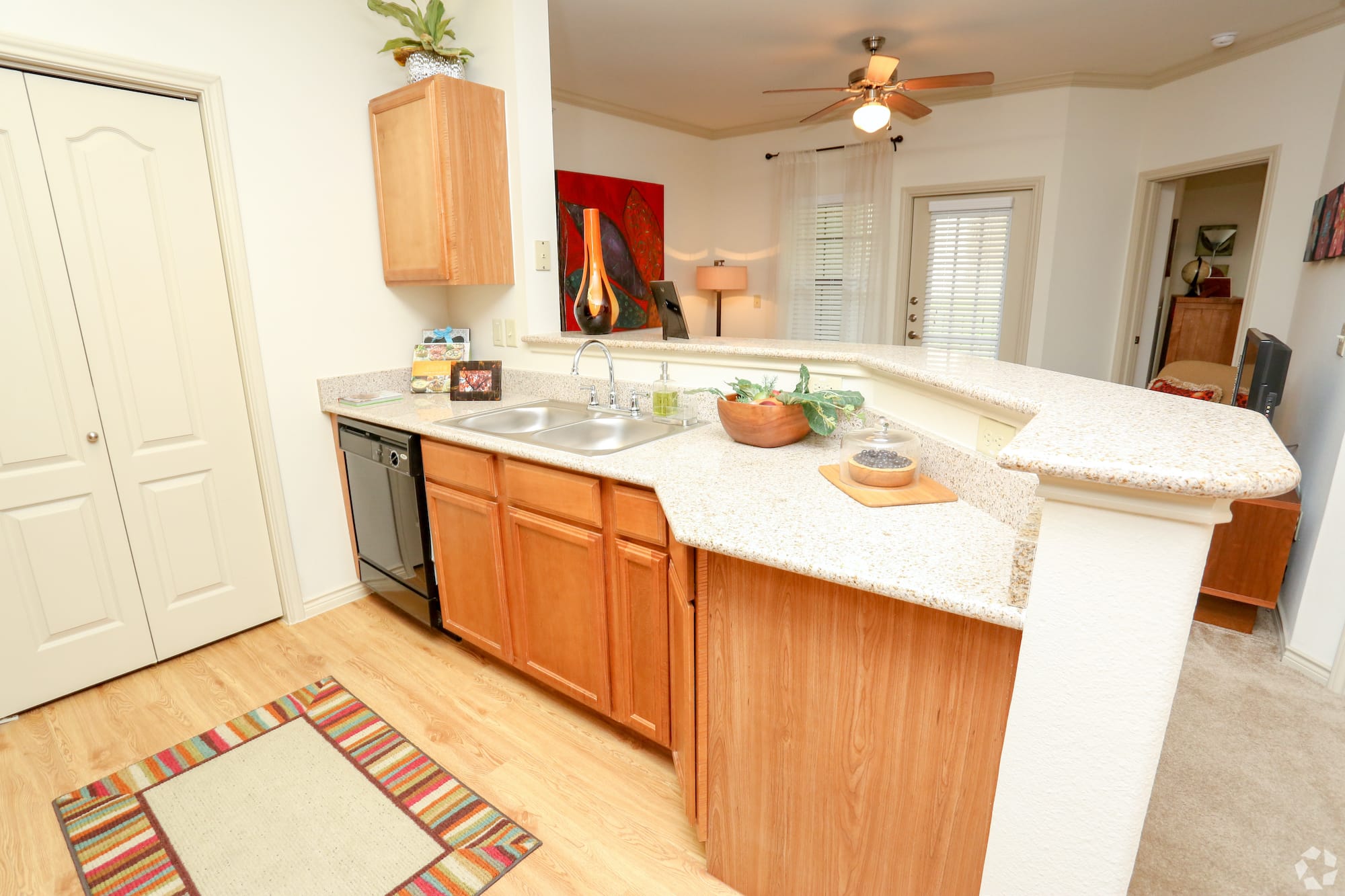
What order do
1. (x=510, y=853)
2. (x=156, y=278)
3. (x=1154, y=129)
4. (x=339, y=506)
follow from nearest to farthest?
(x=510, y=853) → (x=156, y=278) → (x=339, y=506) → (x=1154, y=129)

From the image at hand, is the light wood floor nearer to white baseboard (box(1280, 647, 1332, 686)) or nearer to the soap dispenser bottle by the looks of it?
the soap dispenser bottle

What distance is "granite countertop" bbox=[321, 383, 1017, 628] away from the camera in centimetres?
99

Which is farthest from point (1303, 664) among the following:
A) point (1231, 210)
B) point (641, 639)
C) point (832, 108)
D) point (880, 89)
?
point (1231, 210)

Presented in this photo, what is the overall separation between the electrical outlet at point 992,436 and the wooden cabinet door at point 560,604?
987 mm

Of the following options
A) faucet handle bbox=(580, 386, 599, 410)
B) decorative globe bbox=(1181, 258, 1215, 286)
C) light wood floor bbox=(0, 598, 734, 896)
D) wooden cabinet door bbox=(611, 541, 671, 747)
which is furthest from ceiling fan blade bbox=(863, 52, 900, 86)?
decorative globe bbox=(1181, 258, 1215, 286)

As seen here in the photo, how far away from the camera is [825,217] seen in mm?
4984

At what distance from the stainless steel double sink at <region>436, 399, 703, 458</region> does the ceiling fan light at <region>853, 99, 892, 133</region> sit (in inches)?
92.0

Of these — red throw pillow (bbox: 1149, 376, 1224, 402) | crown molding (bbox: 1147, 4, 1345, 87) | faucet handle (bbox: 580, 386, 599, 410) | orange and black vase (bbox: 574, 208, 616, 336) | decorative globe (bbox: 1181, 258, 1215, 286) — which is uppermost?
crown molding (bbox: 1147, 4, 1345, 87)

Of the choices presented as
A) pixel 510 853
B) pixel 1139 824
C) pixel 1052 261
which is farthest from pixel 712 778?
pixel 1052 261

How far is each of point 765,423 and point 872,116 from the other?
8.29 ft

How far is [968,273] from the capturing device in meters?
4.62

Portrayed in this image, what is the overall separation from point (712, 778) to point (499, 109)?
2465mm

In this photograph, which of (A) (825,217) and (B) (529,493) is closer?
(B) (529,493)

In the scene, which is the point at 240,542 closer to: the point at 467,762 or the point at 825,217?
the point at 467,762
